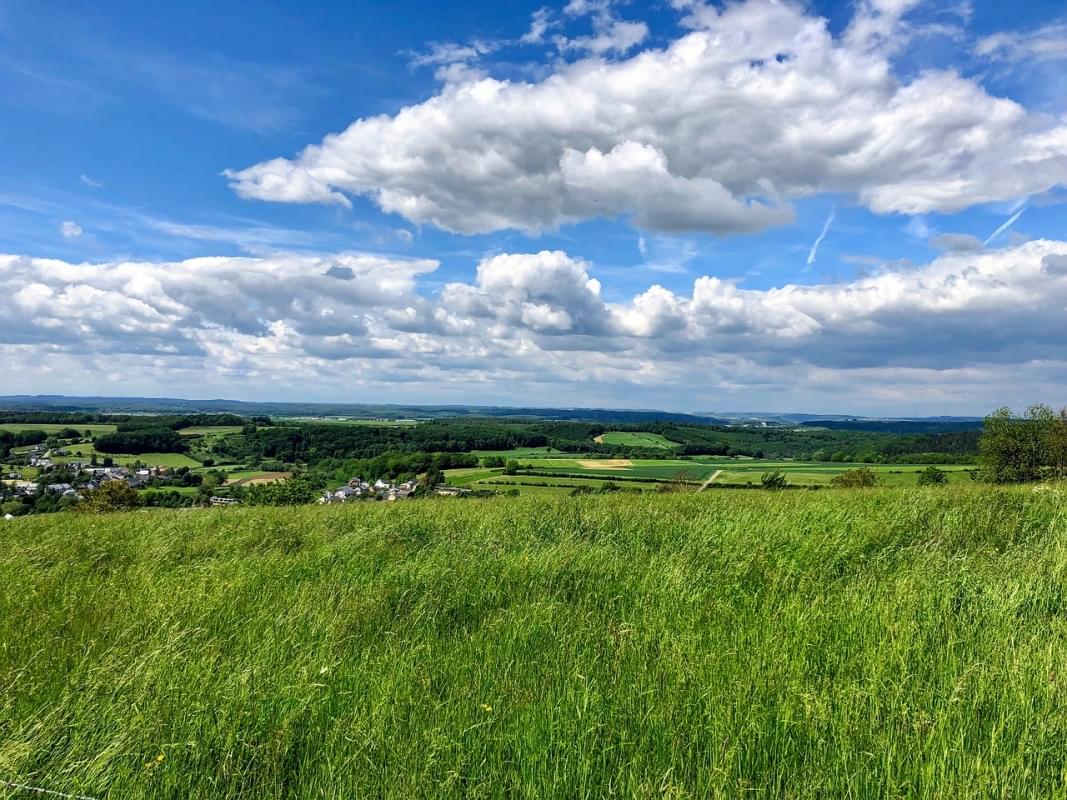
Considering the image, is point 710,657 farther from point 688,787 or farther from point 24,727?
point 24,727

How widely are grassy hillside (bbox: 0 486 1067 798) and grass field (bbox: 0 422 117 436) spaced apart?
9147 centimetres

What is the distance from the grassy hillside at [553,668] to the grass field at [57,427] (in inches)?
3601

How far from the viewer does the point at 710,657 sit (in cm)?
427

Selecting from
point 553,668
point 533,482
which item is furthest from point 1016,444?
point 553,668

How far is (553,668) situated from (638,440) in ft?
310

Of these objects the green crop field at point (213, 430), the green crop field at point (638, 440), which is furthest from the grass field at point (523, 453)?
the green crop field at point (213, 430)

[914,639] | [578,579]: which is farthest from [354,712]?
[914,639]

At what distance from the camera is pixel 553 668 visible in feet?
14.1

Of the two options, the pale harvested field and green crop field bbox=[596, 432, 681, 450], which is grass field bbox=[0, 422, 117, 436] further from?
green crop field bbox=[596, 432, 681, 450]

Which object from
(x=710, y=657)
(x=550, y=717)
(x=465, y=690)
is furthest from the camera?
(x=710, y=657)

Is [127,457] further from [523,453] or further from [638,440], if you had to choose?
[638,440]

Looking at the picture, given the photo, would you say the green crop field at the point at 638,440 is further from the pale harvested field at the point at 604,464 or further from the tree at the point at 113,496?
the tree at the point at 113,496

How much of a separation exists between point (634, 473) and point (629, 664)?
2008 inches

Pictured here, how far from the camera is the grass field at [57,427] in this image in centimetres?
8062
